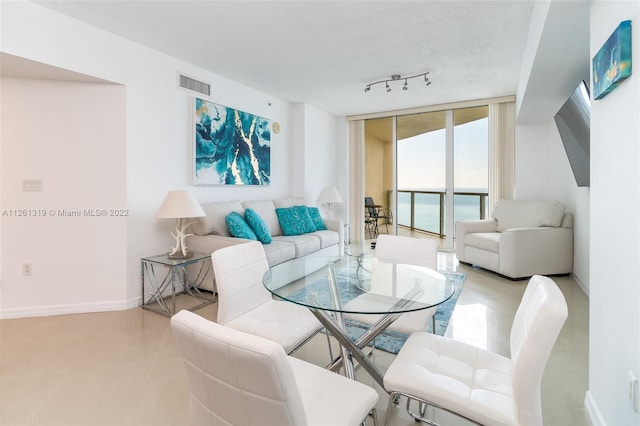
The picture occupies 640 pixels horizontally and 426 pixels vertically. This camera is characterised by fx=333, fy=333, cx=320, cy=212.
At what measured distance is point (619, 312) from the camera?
134cm

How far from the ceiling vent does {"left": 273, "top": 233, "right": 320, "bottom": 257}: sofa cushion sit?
6.48 feet

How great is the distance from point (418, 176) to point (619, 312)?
204 inches

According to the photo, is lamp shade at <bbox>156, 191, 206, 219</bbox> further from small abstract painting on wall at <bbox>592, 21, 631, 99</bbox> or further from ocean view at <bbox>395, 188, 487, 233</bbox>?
ocean view at <bbox>395, 188, 487, 233</bbox>

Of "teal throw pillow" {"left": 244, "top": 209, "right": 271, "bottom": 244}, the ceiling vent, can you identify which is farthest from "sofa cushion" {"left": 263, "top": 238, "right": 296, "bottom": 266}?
the ceiling vent

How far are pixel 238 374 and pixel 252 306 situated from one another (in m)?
1.24

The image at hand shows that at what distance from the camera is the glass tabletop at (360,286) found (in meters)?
1.55

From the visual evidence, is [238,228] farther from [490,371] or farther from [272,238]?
[490,371]

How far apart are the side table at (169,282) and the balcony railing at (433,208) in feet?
13.2

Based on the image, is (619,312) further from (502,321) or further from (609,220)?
(502,321)

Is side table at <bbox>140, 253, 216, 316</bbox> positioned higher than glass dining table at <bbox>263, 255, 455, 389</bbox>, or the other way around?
glass dining table at <bbox>263, 255, 455, 389</bbox>

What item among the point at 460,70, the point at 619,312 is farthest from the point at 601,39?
the point at 460,70

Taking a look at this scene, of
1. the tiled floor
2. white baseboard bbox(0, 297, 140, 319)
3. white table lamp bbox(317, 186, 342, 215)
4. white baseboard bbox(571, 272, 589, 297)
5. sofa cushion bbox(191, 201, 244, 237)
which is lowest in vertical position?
→ the tiled floor

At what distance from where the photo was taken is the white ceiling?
264 centimetres

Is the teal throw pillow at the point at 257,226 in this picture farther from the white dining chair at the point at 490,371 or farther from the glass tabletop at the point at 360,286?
the white dining chair at the point at 490,371
